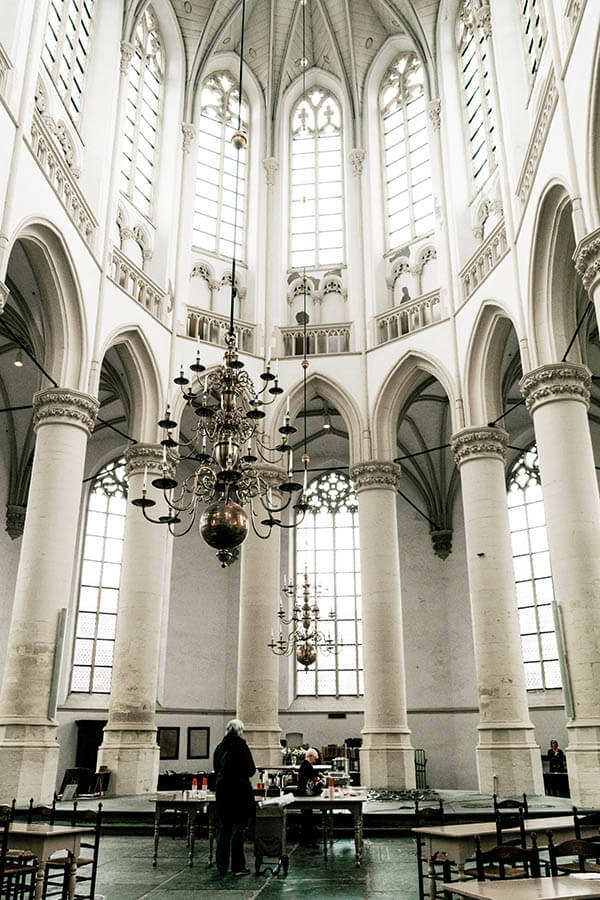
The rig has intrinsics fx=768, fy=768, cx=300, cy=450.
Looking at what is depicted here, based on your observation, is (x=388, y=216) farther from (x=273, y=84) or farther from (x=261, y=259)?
(x=273, y=84)

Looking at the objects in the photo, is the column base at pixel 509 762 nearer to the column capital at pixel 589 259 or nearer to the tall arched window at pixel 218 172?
the column capital at pixel 589 259

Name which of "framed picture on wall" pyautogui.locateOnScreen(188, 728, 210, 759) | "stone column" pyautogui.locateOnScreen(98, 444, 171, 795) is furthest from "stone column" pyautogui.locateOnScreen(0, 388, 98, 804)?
"framed picture on wall" pyautogui.locateOnScreen(188, 728, 210, 759)

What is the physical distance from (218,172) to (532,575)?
14.6m

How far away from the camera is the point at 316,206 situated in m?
21.9

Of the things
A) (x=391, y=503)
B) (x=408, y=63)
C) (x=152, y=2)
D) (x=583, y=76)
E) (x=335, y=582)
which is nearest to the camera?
(x=583, y=76)

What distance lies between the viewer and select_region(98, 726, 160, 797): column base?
14.8m

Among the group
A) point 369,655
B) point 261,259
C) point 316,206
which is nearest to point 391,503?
point 369,655

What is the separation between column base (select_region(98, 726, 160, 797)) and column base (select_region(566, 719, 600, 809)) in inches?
319

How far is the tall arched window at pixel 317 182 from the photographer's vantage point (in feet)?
70.4

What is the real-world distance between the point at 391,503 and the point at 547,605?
22.5 ft

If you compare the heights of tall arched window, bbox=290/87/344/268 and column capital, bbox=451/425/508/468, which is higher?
tall arched window, bbox=290/87/344/268

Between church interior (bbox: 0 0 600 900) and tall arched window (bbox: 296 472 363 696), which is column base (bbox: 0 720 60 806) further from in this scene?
tall arched window (bbox: 296 472 363 696)

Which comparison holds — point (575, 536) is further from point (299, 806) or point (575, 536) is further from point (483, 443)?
point (299, 806)

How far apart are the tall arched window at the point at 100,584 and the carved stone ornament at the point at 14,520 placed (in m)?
1.85
